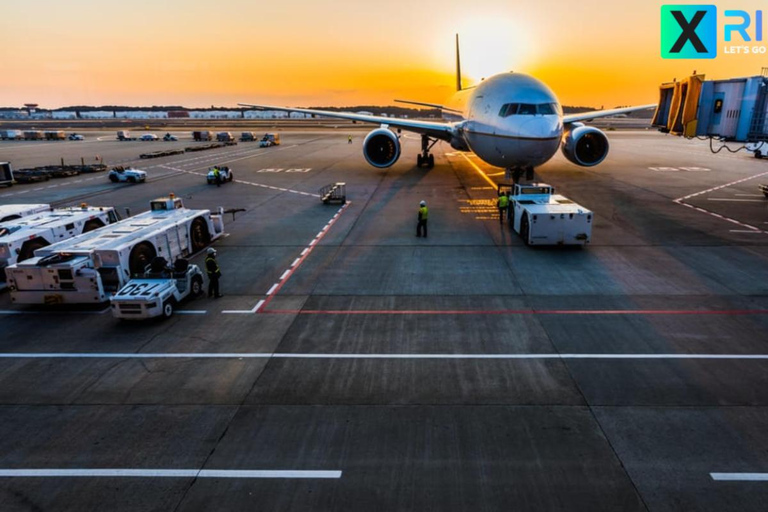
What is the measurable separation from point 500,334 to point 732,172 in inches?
1720

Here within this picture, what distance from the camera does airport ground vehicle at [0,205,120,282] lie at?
1673cm

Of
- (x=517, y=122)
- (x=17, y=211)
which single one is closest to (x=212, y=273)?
(x=17, y=211)

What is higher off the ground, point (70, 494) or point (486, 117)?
point (486, 117)

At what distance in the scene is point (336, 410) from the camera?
9.30 m

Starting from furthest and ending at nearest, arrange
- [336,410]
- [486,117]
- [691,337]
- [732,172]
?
[732,172] < [486,117] < [691,337] < [336,410]

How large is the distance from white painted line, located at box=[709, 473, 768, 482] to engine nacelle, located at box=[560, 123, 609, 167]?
2905 cm

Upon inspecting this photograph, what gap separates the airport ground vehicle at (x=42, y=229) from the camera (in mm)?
16734

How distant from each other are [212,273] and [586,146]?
1161 inches

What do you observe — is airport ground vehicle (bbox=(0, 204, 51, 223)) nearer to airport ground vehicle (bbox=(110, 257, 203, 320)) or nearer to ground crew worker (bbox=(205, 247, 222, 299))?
airport ground vehicle (bbox=(110, 257, 203, 320))

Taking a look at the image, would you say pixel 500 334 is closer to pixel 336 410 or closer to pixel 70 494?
pixel 336 410

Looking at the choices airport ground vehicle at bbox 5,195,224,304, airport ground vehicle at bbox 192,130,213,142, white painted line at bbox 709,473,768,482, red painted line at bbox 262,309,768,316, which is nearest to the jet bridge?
red painted line at bbox 262,309,768,316

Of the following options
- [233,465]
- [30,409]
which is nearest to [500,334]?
[233,465]

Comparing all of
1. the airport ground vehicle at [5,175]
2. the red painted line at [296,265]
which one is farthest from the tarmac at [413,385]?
the airport ground vehicle at [5,175]

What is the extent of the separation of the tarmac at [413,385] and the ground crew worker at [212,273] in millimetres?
590
